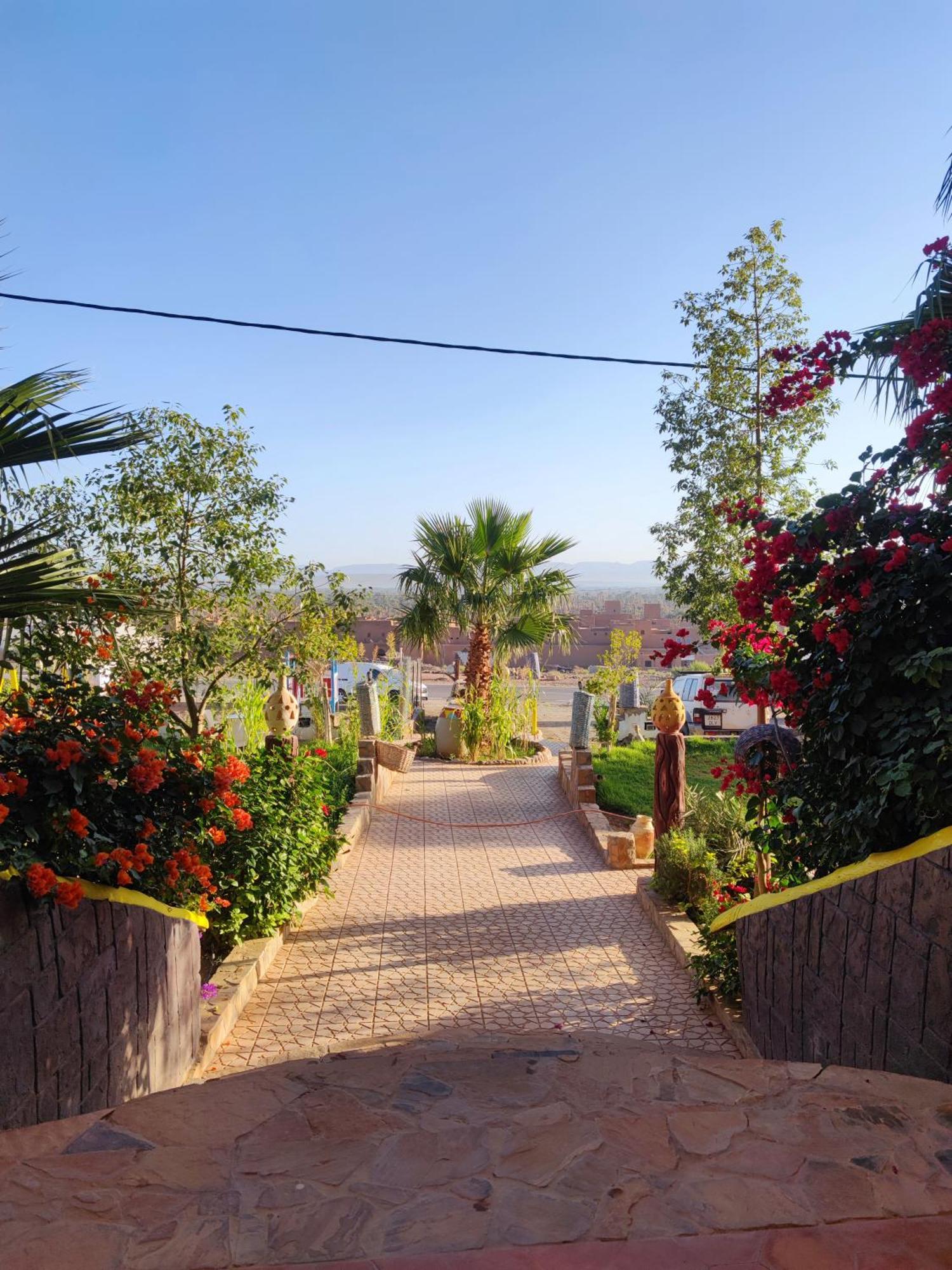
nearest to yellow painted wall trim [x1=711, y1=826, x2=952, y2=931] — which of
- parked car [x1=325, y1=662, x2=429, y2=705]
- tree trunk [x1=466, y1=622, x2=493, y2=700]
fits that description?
parked car [x1=325, y1=662, x2=429, y2=705]

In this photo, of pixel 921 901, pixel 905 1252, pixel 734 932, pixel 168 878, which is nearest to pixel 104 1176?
pixel 168 878

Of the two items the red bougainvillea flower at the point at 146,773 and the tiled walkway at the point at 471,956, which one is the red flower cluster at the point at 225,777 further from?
the tiled walkway at the point at 471,956

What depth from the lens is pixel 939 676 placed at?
8.95 feet

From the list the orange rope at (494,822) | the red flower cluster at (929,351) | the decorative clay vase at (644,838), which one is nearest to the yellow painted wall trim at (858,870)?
the red flower cluster at (929,351)

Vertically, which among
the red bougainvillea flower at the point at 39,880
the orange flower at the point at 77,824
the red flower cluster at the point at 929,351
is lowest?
the red bougainvillea flower at the point at 39,880

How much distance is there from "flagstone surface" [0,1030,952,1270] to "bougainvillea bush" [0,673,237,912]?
77cm

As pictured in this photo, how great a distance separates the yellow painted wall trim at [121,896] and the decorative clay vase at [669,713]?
4745mm

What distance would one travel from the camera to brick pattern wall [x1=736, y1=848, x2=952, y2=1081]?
7.72ft

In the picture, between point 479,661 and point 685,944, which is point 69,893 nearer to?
point 685,944

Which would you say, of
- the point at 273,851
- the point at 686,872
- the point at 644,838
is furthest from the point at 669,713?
the point at 273,851

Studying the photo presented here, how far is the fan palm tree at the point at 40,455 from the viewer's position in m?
2.84

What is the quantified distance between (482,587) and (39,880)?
11.9m

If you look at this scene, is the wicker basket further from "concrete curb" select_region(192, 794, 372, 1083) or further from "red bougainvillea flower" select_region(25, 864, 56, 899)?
"red bougainvillea flower" select_region(25, 864, 56, 899)

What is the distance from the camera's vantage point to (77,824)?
2738 mm
